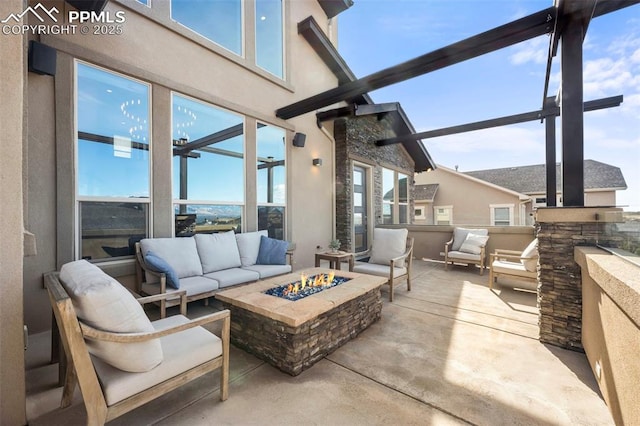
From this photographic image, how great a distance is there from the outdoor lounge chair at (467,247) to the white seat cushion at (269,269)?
4.00 meters

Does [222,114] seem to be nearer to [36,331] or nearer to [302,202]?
[302,202]

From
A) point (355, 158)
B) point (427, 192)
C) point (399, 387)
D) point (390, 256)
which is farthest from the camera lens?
point (427, 192)

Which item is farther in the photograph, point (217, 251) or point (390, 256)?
point (390, 256)

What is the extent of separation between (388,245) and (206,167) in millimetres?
3442

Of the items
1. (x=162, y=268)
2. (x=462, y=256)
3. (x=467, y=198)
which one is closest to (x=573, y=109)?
(x=462, y=256)

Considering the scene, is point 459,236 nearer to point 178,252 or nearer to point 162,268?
point 178,252

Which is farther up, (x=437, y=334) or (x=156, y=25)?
(x=156, y=25)

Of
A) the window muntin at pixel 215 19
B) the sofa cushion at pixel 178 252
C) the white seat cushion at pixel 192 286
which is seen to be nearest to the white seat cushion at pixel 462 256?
the white seat cushion at pixel 192 286

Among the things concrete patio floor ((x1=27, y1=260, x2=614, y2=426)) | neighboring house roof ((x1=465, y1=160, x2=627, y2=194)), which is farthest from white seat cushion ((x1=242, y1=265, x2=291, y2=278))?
neighboring house roof ((x1=465, y1=160, x2=627, y2=194))

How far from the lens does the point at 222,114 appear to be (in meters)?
4.56

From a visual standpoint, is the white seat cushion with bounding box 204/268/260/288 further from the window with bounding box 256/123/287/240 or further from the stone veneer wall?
the stone veneer wall

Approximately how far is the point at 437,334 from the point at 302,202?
3861 mm

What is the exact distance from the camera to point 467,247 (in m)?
6.17

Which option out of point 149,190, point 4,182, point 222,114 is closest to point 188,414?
point 4,182
